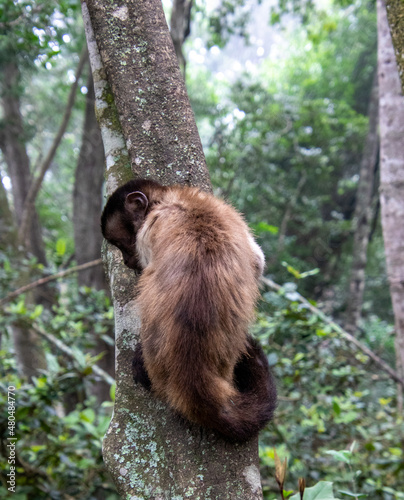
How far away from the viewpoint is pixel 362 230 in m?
10.3

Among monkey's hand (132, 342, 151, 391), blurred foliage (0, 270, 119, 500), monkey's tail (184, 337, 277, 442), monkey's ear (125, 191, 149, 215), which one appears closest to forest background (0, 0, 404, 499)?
blurred foliage (0, 270, 119, 500)

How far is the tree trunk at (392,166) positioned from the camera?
11.8 feet

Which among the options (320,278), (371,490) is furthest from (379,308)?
(371,490)

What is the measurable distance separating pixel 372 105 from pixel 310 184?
3099 mm

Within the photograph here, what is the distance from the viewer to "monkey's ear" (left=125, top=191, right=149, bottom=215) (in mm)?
2098

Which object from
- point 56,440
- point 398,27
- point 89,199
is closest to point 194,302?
point 398,27

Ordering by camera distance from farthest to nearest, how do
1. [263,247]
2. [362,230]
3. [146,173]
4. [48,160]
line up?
1. [263,247]
2. [362,230]
3. [48,160]
4. [146,173]

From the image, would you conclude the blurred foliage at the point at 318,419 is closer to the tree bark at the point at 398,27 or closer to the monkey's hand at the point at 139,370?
the monkey's hand at the point at 139,370

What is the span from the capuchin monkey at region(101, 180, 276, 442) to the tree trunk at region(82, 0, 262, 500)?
66 millimetres

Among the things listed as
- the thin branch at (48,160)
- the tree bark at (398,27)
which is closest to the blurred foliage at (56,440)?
the tree bark at (398,27)

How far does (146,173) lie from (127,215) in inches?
10.4

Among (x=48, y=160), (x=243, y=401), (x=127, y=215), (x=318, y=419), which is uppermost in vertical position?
(x=48, y=160)

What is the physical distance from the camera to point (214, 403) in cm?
162

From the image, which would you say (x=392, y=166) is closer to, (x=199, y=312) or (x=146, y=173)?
(x=146, y=173)
